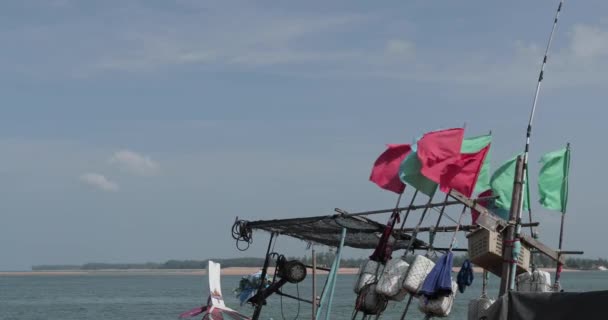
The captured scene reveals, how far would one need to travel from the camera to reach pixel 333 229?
14445mm

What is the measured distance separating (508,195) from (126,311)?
4259cm

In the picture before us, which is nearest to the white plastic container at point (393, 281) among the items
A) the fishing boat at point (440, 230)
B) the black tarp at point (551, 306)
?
the fishing boat at point (440, 230)

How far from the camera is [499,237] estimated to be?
11.5 m

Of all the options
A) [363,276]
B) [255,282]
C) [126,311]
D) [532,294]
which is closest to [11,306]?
[126,311]

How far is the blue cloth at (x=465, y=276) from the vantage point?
12.9 meters

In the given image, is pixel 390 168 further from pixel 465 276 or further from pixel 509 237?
pixel 509 237

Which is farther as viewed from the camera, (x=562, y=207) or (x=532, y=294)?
(x=562, y=207)

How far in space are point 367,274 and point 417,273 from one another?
1388 mm

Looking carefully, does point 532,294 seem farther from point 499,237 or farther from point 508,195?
point 508,195

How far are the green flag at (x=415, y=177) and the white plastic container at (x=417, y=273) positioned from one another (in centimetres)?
96

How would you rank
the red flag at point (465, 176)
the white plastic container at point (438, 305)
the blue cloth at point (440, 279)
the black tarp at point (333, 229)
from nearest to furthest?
1. the blue cloth at point (440, 279)
2. the white plastic container at point (438, 305)
3. the red flag at point (465, 176)
4. the black tarp at point (333, 229)

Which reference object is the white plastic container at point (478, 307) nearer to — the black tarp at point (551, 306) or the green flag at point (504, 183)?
the black tarp at point (551, 306)

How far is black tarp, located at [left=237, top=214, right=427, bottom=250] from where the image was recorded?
1369 centimetres

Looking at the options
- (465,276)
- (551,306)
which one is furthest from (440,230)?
(551,306)
